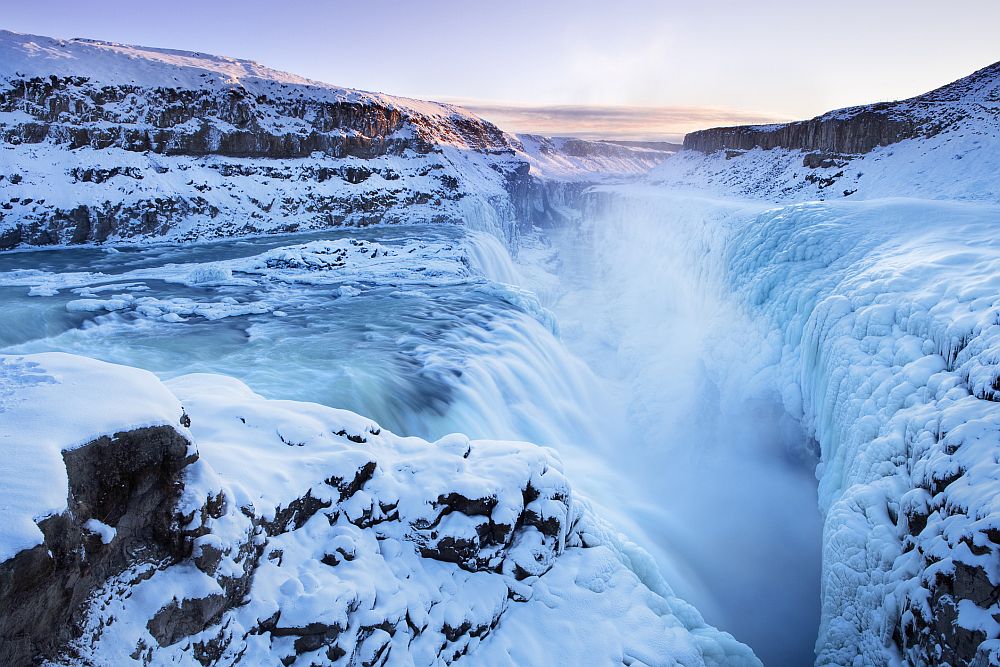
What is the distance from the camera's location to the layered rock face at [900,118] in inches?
1120

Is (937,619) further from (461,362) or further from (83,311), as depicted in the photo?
(83,311)

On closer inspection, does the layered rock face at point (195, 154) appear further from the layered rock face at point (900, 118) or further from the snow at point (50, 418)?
the snow at point (50, 418)

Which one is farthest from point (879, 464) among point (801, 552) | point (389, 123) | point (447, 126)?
point (447, 126)

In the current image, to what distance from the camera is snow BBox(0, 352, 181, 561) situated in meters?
2.45

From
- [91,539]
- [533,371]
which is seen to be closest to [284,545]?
[91,539]

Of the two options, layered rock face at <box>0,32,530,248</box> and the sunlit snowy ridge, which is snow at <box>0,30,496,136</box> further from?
the sunlit snowy ridge

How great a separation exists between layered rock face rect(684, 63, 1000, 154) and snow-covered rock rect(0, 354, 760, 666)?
114ft

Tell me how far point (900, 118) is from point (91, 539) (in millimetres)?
40604

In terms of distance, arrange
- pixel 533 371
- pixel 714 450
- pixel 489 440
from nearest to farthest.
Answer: pixel 489 440 < pixel 533 371 < pixel 714 450

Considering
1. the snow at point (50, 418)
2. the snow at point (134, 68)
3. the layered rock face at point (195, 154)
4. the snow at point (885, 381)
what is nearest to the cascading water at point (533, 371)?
the snow at point (885, 381)

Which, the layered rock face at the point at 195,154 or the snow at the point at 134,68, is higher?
the snow at the point at 134,68

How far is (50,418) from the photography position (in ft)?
9.36

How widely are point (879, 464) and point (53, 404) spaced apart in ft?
25.4

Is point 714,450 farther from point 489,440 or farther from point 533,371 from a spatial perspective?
point 489,440
